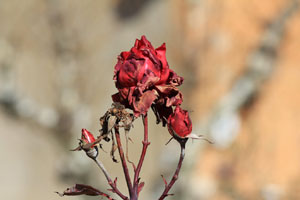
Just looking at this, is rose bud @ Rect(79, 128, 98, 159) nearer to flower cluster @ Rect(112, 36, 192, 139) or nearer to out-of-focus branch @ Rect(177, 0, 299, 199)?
flower cluster @ Rect(112, 36, 192, 139)

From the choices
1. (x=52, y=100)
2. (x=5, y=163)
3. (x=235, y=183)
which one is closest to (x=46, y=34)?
(x=52, y=100)

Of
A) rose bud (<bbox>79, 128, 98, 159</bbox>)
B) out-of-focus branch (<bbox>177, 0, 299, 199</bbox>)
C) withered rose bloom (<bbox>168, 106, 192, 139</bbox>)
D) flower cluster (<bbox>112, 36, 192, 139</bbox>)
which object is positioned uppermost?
out-of-focus branch (<bbox>177, 0, 299, 199</bbox>)

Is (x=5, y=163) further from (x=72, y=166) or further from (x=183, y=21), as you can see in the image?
(x=183, y=21)

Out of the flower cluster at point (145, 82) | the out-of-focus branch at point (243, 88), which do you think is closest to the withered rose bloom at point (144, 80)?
the flower cluster at point (145, 82)

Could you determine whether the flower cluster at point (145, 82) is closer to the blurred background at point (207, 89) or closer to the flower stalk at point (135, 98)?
the flower stalk at point (135, 98)

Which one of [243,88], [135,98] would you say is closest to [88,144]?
[135,98]

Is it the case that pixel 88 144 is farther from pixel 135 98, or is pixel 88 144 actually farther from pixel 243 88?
pixel 243 88

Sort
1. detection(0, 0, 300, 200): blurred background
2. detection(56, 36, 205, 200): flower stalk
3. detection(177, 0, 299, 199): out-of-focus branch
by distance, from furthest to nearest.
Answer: detection(0, 0, 300, 200): blurred background, detection(177, 0, 299, 199): out-of-focus branch, detection(56, 36, 205, 200): flower stalk

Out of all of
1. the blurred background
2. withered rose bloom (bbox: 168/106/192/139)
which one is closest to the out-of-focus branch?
the blurred background
